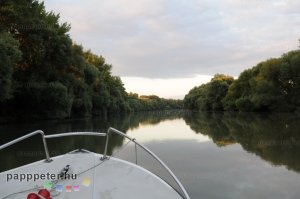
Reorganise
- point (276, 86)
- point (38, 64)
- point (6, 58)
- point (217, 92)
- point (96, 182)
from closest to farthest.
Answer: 1. point (96, 182)
2. point (6, 58)
3. point (38, 64)
4. point (276, 86)
5. point (217, 92)

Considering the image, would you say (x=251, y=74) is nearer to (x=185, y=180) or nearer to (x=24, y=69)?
(x=24, y=69)

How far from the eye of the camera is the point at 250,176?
912cm

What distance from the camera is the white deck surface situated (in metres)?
5.99

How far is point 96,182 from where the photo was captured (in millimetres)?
6254

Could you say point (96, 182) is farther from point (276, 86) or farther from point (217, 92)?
point (217, 92)

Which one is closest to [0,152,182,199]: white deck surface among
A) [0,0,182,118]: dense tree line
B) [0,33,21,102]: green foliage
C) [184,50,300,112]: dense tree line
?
[0,33,21,102]: green foliage

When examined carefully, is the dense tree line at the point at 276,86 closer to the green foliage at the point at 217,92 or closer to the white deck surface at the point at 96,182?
the green foliage at the point at 217,92

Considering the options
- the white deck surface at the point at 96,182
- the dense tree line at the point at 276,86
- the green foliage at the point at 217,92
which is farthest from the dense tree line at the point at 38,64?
the green foliage at the point at 217,92

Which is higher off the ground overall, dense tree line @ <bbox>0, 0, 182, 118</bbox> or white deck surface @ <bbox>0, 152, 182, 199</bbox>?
dense tree line @ <bbox>0, 0, 182, 118</bbox>

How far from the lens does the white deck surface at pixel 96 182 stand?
5.99m

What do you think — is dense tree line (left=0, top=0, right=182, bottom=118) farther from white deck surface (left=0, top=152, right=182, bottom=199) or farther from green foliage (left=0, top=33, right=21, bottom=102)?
white deck surface (left=0, top=152, right=182, bottom=199)

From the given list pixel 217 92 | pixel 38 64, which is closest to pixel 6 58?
pixel 38 64

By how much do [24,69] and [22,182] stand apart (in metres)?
29.6

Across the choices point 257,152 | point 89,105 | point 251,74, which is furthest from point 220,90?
point 257,152
